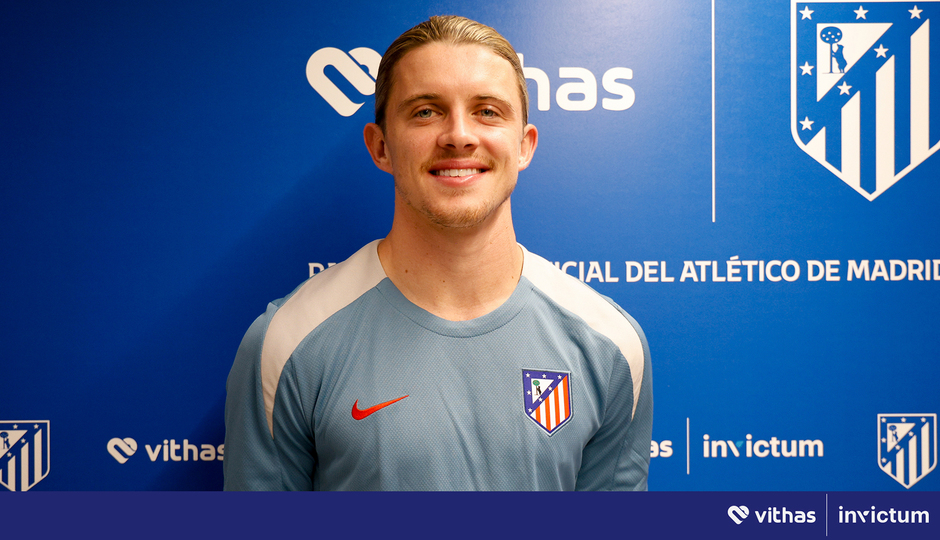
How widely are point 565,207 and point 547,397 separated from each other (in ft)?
1.53

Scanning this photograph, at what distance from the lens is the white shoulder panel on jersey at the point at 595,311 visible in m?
1.05

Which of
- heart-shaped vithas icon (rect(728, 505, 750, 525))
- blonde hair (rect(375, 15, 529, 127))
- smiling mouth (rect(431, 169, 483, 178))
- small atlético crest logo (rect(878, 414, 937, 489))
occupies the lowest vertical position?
heart-shaped vithas icon (rect(728, 505, 750, 525))

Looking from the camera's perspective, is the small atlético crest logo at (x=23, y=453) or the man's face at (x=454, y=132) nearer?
the man's face at (x=454, y=132)

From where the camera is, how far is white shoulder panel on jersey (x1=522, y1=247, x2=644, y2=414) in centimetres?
105

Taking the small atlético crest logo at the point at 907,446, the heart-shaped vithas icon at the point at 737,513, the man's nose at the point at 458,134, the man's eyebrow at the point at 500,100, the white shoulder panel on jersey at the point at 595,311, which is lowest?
the heart-shaped vithas icon at the point at 737,513

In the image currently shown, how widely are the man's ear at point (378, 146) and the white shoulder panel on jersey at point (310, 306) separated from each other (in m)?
0.15

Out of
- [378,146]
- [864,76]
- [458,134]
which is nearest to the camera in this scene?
[458,134]

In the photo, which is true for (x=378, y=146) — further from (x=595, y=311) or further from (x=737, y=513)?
(x=737, y=513)

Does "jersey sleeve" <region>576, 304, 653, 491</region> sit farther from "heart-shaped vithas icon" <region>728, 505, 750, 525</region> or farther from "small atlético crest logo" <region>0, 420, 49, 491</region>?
"small atlético crest logo" <region>0, 420, 49, 491</region>

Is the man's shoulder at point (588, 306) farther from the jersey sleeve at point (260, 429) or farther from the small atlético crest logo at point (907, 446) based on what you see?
the small atlético crest logo at point (907, 446)

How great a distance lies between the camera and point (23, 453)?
1282 mm

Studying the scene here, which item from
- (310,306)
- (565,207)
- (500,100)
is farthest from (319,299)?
(565,207)

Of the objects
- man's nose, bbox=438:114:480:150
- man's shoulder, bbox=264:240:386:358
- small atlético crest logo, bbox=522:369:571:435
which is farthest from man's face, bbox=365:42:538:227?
small atlético crest logo, bbox=522:369:571:435

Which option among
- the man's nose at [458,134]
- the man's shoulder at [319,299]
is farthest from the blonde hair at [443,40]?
the man's shoulder at [319,299]
